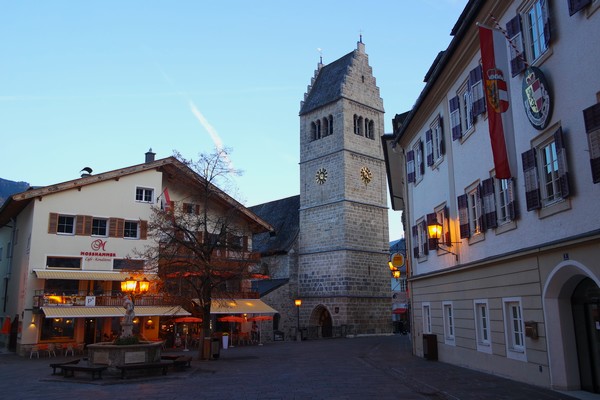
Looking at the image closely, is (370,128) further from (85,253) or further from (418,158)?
(418,158)

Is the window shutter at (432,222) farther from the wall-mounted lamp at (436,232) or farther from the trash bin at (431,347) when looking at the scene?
the trash bin at (431,347)

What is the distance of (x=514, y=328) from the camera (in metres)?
14.1

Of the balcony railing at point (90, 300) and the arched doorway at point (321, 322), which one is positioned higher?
the balcony railing at point (90, 300)

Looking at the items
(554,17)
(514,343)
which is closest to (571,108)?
(554,17)

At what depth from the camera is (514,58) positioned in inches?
522

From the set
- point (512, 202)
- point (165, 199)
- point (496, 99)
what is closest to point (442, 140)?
point (496, 99)

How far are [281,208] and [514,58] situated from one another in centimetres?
4891

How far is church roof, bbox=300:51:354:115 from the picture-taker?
54719mm

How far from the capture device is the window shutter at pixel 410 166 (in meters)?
24.4

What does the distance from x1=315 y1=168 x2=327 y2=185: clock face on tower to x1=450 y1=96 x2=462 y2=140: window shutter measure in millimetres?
34534

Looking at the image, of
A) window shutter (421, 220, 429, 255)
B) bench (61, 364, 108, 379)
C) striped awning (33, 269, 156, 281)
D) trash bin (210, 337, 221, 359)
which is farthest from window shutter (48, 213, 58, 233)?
window shutter (421, 220, 429, 255)

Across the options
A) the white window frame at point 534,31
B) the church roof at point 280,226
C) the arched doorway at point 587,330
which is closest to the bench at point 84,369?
the arched doorway at point 587,330

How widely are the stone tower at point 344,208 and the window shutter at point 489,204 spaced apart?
1329 inches

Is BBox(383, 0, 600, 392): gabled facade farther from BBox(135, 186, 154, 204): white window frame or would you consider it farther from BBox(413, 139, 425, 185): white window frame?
BBox(135, 186, 154, 204): white window frame
